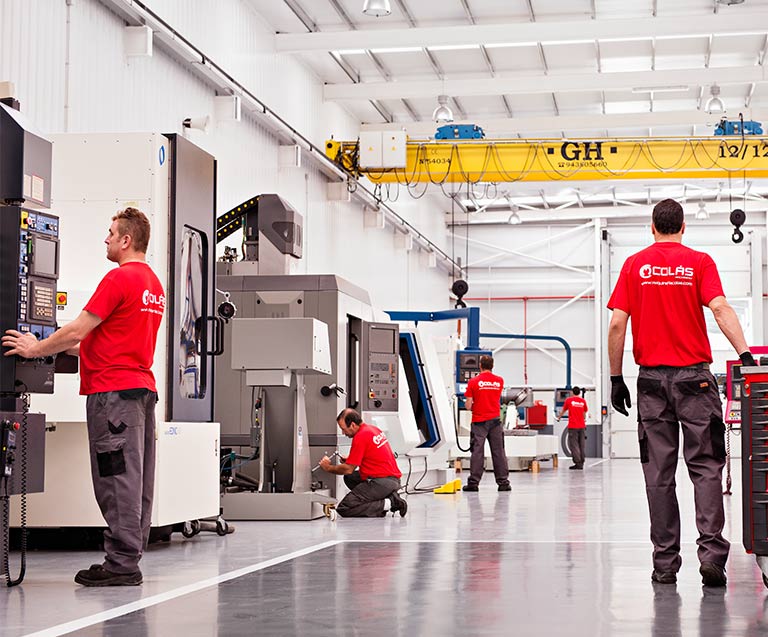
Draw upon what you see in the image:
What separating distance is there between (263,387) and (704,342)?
492cm

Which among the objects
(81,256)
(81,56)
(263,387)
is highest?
(81,56)

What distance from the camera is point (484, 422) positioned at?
42.3ft

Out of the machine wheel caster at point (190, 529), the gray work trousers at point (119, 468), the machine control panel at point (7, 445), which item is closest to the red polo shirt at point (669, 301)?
the gray work trousers at point (119, 468)

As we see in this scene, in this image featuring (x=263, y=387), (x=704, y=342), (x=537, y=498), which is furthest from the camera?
(x=537, y=498)

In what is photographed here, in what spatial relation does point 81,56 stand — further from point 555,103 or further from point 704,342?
→ point 555,103

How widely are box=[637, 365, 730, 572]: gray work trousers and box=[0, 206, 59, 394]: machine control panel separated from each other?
271 centimetres

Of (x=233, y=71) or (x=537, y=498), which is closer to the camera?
(x=537, y=498)

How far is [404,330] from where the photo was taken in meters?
A: 13.5

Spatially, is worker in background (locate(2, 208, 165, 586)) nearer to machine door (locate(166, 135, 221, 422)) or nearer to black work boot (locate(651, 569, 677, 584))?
machine door (locate(166, 135, 221, 422))

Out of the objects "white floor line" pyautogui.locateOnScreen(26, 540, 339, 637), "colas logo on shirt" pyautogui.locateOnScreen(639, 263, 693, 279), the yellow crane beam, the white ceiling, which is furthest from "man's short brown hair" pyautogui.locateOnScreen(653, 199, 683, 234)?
the yellow crane beam

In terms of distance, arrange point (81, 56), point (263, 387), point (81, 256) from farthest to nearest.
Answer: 1. point (81, 56)
2. point (263, 387)
3. point (81, 256)

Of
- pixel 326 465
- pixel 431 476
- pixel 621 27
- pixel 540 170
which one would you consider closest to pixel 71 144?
pixel 326 465

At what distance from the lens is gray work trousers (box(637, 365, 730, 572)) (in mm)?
4809

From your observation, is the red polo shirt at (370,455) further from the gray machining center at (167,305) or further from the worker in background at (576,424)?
the worker in background at (576,424)
